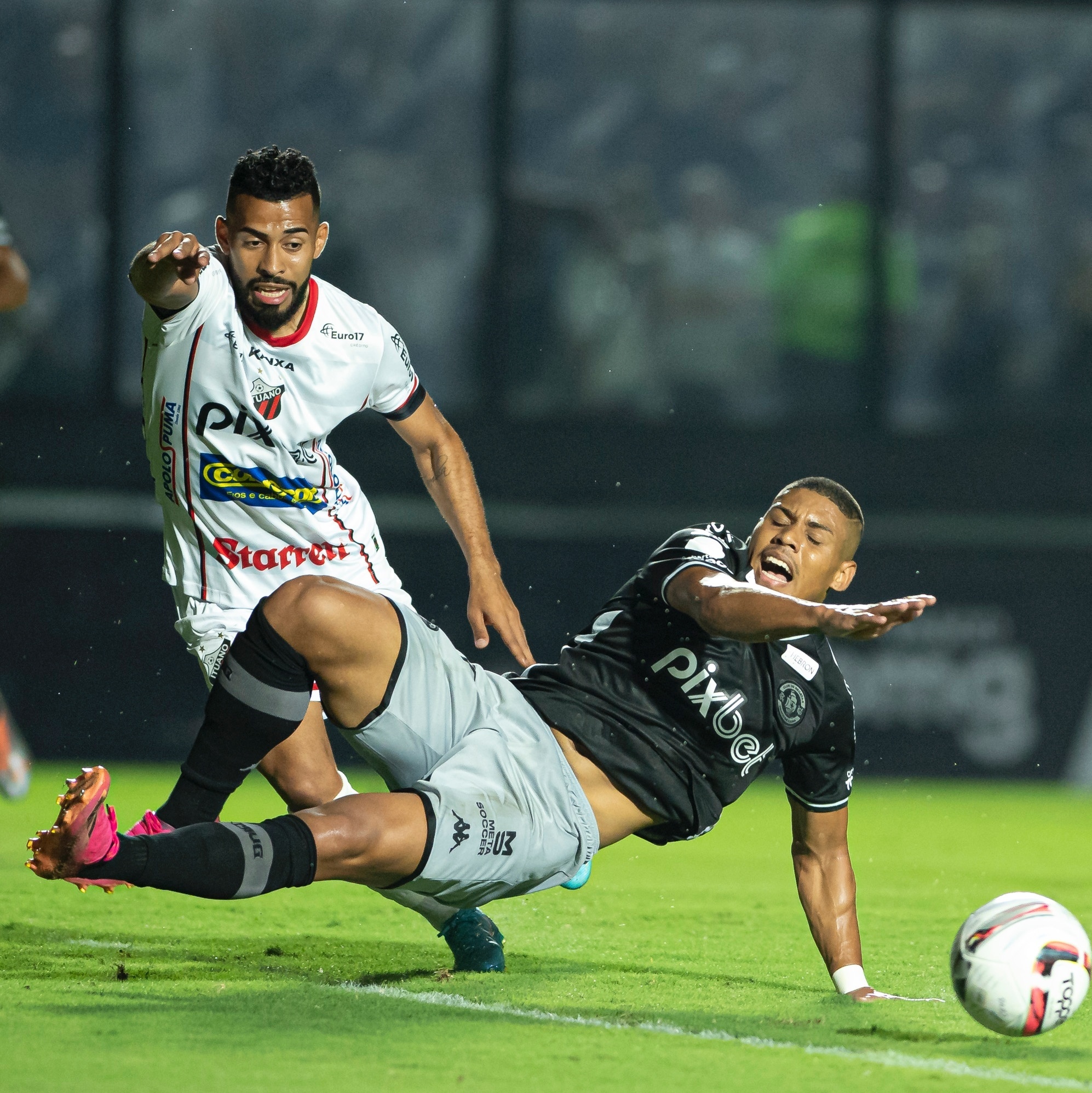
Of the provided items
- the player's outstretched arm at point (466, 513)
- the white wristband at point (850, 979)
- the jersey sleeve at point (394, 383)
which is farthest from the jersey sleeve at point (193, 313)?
the white wristband at point (850, 979)

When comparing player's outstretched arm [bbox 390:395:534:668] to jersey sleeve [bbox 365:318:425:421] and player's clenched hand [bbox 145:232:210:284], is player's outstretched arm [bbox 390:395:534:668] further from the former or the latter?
player's clenched hand [bbox 145:232:210:284]

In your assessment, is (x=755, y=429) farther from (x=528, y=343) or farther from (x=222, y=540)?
(x=222, y=540)

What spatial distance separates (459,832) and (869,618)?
944mm

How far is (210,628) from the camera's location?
4449mm

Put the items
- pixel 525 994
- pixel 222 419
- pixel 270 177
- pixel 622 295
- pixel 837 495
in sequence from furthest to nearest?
1. pixel 622 295
2. pixel 222 419
3. pixel 270 177
4. pixel 837 495
5. pixel 525 994

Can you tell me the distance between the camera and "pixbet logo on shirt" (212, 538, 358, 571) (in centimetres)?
448

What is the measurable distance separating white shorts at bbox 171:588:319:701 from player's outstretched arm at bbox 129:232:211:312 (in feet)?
2.53

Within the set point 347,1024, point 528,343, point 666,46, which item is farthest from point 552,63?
point 347,1024

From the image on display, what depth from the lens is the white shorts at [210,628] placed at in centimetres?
442

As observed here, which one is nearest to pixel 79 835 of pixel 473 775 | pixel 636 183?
pixel 473 775

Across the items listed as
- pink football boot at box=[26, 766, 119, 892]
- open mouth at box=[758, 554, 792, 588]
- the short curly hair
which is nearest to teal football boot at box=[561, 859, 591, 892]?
open mouth at box=[758, 554, 792, 588]

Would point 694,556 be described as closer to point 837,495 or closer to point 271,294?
point 837,495

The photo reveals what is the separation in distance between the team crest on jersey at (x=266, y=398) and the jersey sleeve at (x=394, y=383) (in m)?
0.31

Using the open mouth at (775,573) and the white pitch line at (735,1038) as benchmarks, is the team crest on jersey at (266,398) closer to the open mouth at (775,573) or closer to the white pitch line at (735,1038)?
the open mouth at (775,573)
